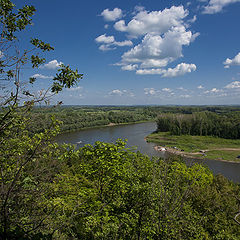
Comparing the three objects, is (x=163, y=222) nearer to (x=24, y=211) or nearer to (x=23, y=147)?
(x=24, y=211)

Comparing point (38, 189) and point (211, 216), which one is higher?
point (38, 189)

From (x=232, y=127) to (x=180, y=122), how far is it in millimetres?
16109

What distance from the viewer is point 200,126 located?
59719 mm

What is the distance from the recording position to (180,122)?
62656 millimetres

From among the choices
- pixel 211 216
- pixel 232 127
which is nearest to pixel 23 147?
pixel 211 216

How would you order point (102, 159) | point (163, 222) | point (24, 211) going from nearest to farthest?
point (24, 211), point (163, 222), point (102, 159)

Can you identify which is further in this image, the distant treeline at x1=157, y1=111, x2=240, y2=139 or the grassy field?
the distant treeline at x1=157, y1=111, x2=240, y2=139

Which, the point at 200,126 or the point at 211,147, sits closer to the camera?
the point at 211,147

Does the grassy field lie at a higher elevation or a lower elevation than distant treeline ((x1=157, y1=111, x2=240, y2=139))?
lower

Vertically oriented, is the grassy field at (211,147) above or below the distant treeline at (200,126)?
below

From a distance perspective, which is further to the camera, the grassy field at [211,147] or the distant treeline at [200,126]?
the distant treeline at [200,126]

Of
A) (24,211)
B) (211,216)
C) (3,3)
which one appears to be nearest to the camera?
(3,3)

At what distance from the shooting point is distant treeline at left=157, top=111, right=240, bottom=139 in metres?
54.3

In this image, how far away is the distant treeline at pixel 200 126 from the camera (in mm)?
54344
